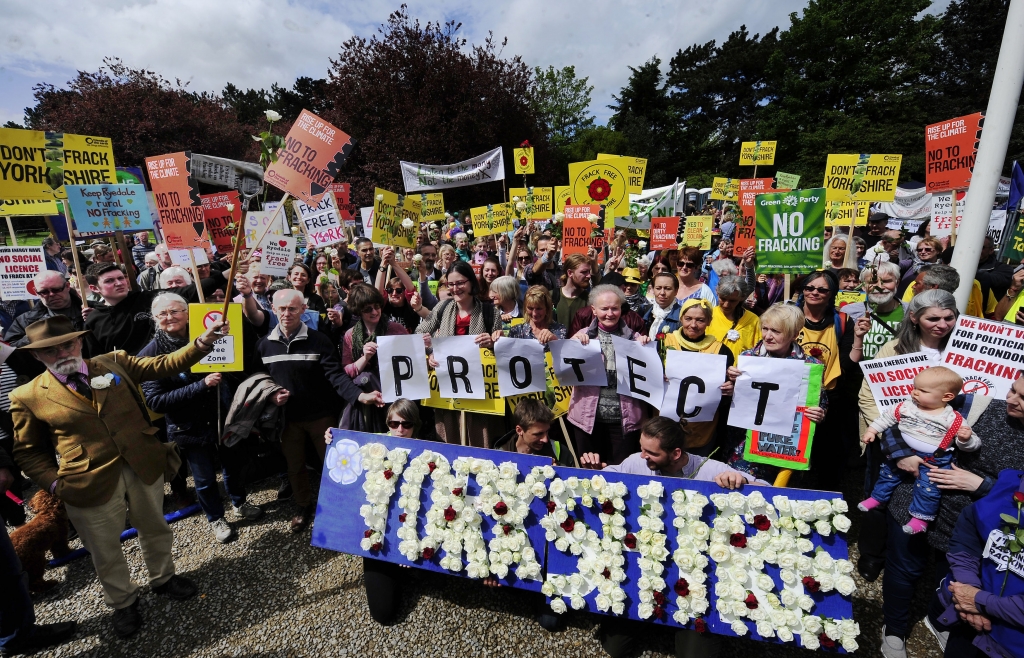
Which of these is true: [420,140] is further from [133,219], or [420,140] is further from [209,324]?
[209,324]

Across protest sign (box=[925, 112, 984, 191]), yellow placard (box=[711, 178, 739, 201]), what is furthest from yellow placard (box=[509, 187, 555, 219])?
protest sign (box=[925, 112, 984, 191])

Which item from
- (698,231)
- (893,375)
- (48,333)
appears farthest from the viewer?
(698,231)

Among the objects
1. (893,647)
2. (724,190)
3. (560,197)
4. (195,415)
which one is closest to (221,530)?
(195,415)

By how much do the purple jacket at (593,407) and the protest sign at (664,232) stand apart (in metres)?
4.81

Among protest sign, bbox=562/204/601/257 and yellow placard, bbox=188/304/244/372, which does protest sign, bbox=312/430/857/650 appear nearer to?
yellow placard, bbox=188/304/244/372

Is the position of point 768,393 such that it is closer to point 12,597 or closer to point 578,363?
point 578,363

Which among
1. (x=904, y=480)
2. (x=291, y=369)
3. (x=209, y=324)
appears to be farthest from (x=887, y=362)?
(x=209, y=324)

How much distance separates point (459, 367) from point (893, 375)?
10.4 feet

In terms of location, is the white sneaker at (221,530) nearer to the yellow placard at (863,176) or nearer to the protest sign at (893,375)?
the protest sign at (893,375)

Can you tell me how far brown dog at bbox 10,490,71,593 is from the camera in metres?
3.79

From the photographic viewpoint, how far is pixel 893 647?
302 cm

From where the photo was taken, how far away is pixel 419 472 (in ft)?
10.7

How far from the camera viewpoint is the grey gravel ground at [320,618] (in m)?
3.26

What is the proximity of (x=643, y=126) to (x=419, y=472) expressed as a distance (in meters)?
46.3
